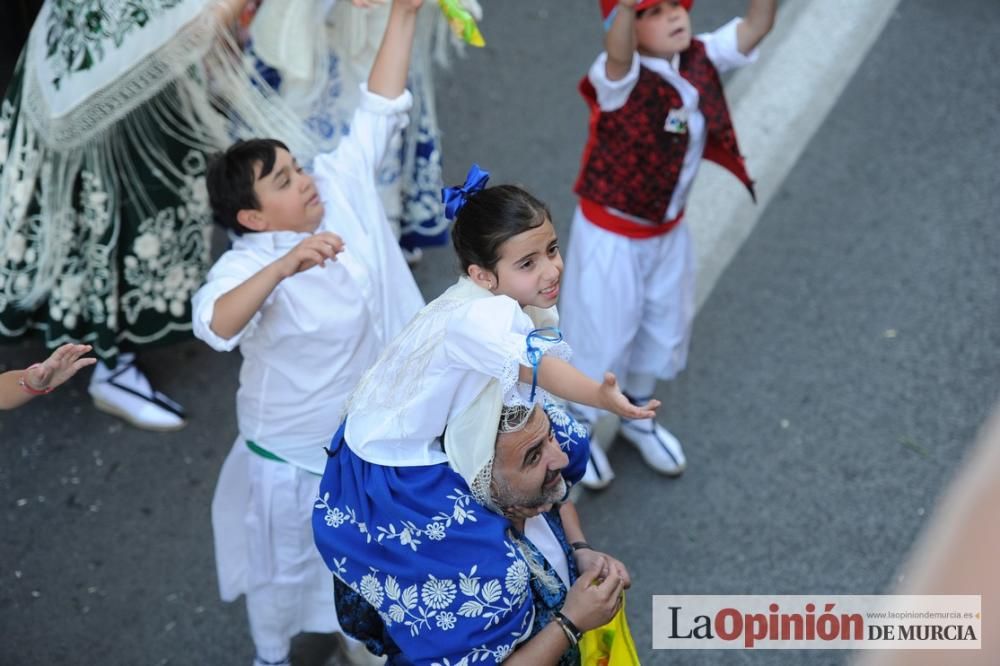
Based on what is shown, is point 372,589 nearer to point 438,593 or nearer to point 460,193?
point 438,593

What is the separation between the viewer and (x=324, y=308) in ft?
7.47

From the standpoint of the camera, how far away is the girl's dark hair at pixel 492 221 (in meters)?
1.86

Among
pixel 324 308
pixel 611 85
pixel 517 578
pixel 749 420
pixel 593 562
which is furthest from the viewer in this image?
pixel 749 420

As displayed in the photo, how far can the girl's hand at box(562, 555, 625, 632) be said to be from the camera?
6.15 ft

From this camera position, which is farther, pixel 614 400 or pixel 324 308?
pixel 324 308

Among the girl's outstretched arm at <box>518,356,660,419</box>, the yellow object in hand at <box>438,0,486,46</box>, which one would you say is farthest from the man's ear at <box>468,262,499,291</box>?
the yellow object in hand at <box>438,0,486,46</box>

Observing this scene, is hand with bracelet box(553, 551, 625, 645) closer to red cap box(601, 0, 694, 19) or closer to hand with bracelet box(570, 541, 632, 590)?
hand with bracelet box(570, 541, 632, 590)

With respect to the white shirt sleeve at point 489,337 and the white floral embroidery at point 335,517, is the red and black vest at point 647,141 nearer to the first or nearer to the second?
the white shirt sleeve at point 489,337

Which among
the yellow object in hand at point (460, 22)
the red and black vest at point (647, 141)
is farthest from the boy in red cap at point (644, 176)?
the yellow object in hand at point (460, 22)

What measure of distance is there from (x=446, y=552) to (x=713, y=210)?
8.89 feet

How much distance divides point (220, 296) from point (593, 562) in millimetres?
866

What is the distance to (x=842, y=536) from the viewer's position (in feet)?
10.2

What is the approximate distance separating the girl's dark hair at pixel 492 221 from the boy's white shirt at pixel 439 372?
0.17 feet

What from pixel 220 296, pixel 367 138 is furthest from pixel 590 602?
pixel 367 138
